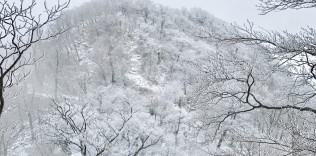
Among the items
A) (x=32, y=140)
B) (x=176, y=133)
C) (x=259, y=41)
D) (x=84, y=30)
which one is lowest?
(x=32, y=140)

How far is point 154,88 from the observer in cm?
3378

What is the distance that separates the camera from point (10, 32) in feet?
11.8

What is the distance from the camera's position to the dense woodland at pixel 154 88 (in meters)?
4.16

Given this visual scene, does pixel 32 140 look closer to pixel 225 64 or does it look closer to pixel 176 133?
pixel 176 133

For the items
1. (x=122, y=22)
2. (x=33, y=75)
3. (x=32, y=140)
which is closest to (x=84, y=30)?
(x=122, y=22)

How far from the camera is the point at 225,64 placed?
14.1 ft

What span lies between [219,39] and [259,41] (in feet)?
1.93

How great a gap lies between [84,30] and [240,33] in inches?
1848

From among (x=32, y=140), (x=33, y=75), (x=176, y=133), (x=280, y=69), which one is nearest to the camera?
(x=280, y=69)

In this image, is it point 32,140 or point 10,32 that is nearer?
point 10,32

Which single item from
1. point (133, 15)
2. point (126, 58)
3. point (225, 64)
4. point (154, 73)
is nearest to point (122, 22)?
A: point (133, 15)

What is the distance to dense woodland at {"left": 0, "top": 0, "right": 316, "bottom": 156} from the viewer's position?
4156 millimetres

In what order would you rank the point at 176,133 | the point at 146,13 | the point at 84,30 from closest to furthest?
the point at 176,133
the point at 84,30
the point at 146,13

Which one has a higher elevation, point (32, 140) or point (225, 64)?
point (225, 64)
